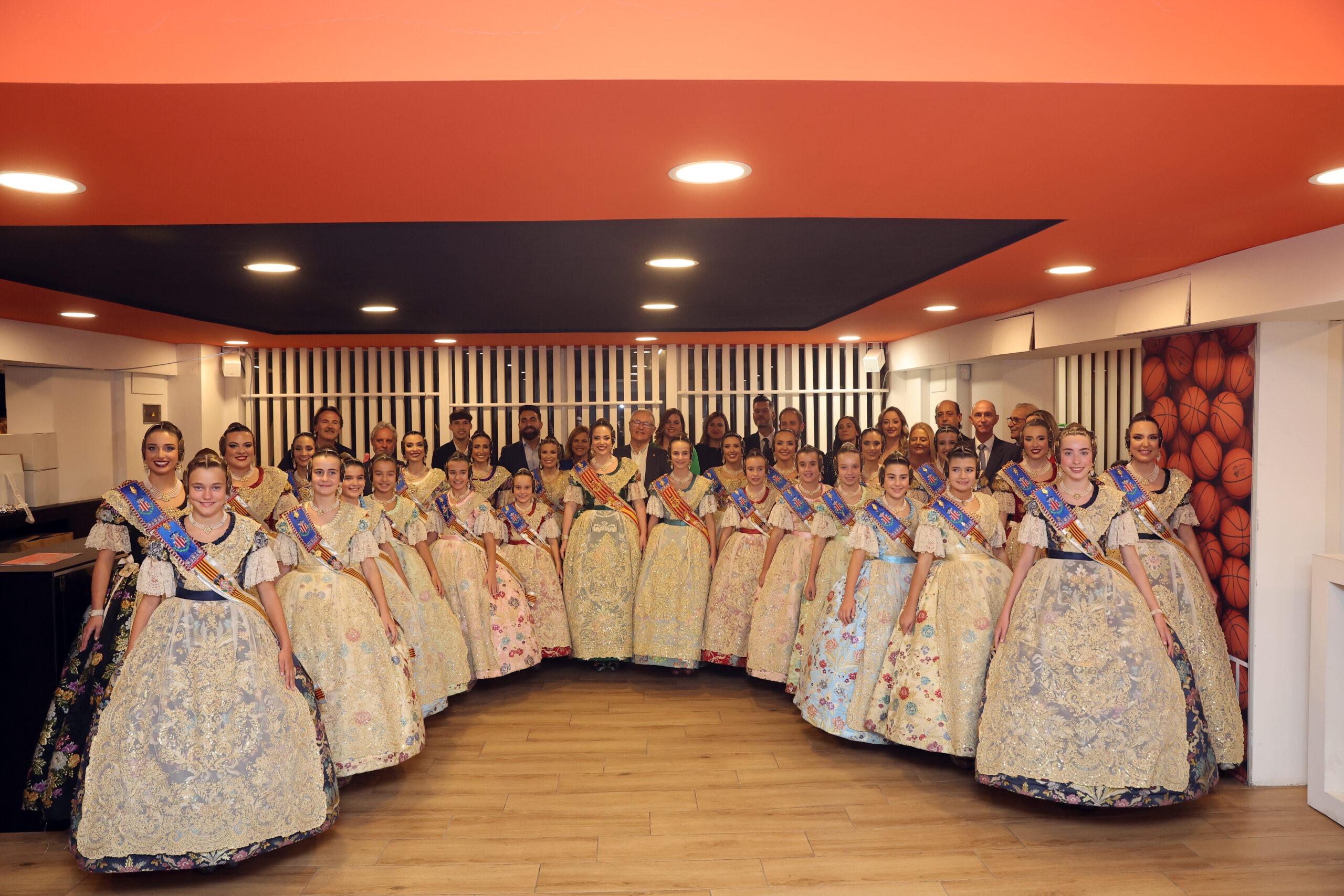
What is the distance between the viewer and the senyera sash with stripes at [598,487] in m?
5.68

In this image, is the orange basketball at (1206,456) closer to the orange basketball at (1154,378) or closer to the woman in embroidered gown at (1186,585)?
the woman in embroidered gown at (1186,585)

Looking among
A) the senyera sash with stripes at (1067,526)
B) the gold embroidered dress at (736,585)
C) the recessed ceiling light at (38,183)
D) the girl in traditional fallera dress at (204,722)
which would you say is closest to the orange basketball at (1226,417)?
the senyera sash with stripes at (1067,526)

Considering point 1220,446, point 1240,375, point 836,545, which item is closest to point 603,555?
point 836,545

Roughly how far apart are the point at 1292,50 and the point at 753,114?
42.6 inches

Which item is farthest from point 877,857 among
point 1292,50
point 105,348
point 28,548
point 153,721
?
point 105,348

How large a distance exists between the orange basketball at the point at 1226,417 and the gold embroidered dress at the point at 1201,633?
1.80ft

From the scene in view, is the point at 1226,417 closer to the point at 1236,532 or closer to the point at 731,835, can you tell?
the point at 1236,532

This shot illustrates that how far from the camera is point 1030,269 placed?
4.11 metres

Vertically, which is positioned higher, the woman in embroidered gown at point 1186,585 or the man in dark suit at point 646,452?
the man in dark suit at point 646,452

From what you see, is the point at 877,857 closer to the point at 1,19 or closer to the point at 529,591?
the point at 529,591

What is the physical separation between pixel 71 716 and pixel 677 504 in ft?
10.6

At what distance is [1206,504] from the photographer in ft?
13.8

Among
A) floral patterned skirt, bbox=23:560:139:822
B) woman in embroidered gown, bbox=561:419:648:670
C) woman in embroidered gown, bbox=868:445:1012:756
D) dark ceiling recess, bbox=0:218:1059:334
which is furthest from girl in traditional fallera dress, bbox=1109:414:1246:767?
floral patterned skirt, bbox=23:560:139:822

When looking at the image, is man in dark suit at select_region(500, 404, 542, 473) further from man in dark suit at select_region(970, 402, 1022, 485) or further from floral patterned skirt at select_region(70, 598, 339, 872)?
floral patterned skirt at select_region(70, 598, 339, 872)
